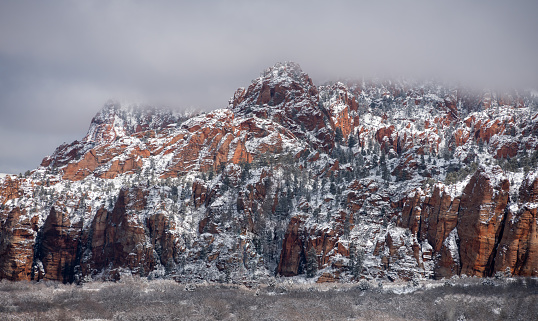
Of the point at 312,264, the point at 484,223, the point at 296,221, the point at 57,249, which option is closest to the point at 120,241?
the point at 57,249

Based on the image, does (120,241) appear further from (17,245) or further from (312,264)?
(312,264)

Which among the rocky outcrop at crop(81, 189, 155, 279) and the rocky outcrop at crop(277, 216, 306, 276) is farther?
the rocky outcrop at crop(81, 189, 155, 279)

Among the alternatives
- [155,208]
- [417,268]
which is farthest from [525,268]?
[155,208]

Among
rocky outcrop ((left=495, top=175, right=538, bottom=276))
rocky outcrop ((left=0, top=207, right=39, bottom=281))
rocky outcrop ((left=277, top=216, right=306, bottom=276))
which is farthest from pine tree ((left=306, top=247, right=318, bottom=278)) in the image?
rocky outcrop ((left=0, top=207, right=39, bottom=281))

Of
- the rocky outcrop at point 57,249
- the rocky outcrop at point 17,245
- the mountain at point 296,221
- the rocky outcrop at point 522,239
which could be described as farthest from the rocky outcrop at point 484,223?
the rocky outcrop at point 17,245

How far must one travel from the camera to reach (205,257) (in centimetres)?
15250

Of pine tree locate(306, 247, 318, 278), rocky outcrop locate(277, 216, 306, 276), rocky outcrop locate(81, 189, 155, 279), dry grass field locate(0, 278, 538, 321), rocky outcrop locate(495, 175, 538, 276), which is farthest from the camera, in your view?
rocky outcrop locate(81, 189, 155, 279)

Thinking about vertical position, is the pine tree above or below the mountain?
below

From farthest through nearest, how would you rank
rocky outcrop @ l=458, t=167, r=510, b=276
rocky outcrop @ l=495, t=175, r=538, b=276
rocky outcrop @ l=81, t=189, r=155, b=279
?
rocky outcrop @ l=81, t=189, r=155, b=279
rocky outcrop @ l=458, t=167, r=510, b=276
rocky outcrop @ l=495, t=175, r=538, b=276

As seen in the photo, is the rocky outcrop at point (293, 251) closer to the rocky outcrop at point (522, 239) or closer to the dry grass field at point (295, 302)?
the dry grass field at point (295, 302)

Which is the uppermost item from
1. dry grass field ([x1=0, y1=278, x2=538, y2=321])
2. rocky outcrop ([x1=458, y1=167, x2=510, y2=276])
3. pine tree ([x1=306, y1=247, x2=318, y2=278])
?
rocky outcrop ([x1=458, y1=167, x2=510, y2=276])

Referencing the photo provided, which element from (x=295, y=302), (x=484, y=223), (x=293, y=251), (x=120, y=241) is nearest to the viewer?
(x=295, y=302)

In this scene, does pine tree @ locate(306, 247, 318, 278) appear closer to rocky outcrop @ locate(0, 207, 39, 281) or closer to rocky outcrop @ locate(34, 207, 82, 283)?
rocky outcrop @ locate(34, 207, 82, 283)

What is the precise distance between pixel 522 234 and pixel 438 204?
2483 cm
